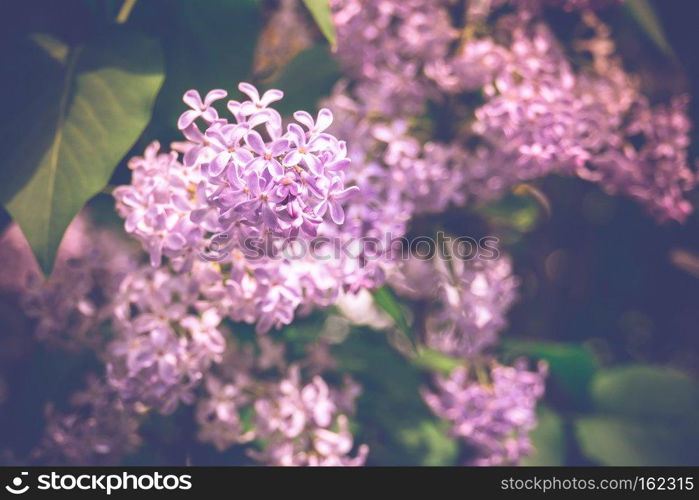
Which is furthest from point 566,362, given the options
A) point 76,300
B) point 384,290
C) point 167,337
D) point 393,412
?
point 76,300

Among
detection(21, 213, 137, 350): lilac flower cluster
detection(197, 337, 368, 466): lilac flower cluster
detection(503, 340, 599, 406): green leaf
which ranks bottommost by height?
detection(503, 340, 599, 406): green leaf

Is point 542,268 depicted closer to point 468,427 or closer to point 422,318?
point 422,318

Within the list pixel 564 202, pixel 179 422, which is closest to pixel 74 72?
pixel 179 422

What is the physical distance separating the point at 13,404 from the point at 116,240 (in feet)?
1.35

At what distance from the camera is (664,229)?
152 cm

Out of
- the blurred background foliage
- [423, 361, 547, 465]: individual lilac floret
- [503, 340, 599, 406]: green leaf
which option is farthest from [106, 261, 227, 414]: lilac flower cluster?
[503, 340, 599, 406]: green leaf

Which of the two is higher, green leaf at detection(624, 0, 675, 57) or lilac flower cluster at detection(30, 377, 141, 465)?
green leaf at detection(624, 0, 675, 57)

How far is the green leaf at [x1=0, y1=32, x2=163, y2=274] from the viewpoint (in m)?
0.75

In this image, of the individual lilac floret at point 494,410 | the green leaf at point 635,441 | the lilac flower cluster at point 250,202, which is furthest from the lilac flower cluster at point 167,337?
the green leaf at point 635,441

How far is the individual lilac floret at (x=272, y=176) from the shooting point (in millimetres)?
646

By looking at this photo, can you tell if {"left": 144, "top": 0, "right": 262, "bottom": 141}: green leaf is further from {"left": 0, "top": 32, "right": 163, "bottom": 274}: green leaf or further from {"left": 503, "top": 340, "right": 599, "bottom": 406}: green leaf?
{"left": 503, "top": 340, "right": 599, "bottom": 406}: green leaf

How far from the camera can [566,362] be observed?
4.22ft

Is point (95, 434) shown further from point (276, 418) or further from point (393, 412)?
point (393, 412)

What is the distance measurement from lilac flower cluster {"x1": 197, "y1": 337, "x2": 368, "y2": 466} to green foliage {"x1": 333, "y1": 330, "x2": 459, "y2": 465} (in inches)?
6.6
